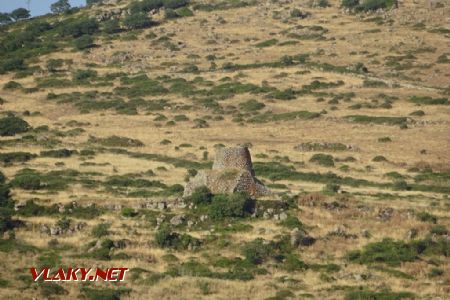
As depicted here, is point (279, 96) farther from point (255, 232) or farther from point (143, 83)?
point (255, 232)

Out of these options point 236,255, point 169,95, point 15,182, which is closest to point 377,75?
point 169,95

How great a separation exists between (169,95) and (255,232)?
192 feet

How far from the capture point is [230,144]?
69312 millimetres

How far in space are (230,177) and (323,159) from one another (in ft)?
63.6

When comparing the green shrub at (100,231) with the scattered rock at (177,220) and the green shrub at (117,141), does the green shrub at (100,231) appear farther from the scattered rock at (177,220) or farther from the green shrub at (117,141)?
the green shrub at (117,141)

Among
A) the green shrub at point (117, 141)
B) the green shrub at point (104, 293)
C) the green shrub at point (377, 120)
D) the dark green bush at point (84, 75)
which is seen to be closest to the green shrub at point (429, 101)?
the green shrub at point (377, 120)

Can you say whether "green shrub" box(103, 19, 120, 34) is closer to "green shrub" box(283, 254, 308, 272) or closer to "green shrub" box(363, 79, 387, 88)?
"green shrub" box(363, 79, 387, 88)

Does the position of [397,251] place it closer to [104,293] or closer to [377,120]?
[104,293]

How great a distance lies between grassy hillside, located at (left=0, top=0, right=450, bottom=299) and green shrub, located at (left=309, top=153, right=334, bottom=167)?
335 millimetres

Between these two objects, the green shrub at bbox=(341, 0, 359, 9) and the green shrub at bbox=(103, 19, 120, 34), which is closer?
the green shrub at bbox=(103, 19, 120, 34)

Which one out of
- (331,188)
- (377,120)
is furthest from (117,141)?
(331,188)

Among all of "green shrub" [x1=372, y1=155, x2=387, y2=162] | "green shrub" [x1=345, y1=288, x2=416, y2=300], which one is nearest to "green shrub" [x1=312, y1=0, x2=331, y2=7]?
"green shrub" [x1=372, y1=155, x2=387, y2=162]

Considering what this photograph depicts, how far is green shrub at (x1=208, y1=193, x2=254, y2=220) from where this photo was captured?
39562mm

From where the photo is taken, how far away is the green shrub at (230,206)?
1558 inches
